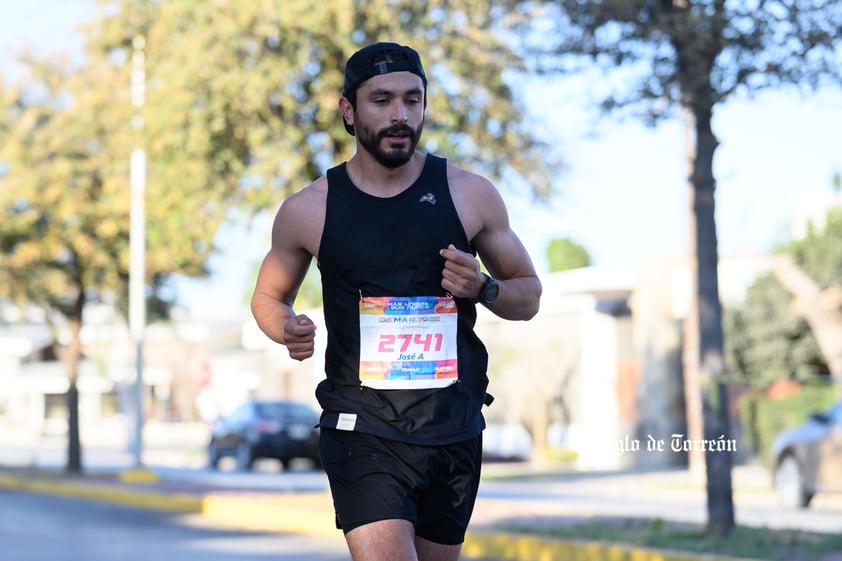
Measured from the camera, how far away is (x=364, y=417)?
14.7 ft

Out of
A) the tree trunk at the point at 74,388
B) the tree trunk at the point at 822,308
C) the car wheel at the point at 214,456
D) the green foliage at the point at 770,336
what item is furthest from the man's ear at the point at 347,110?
the green foliage at the point at 770,336

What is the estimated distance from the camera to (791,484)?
687 inches

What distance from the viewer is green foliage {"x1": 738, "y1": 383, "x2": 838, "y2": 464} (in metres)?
23.2

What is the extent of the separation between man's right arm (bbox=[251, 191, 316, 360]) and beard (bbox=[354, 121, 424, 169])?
0.99 feet

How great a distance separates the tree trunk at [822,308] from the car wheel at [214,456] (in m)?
12.3

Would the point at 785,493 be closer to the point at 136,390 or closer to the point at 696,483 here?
the point at 696,483

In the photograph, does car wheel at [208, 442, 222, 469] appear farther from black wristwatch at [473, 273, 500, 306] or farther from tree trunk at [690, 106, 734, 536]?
black wristwatch at [473, 273, 500, 306]

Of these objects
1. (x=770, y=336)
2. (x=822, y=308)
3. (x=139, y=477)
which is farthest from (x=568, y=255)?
(x=139, y=477)

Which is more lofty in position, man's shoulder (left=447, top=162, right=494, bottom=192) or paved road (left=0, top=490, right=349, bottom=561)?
man's shoulder (left=447, top=162, right=494, bottom=192)

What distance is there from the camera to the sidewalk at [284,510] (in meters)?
11.6

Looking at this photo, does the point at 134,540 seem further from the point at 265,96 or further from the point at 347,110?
the point at 347,110

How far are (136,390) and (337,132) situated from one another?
26.2ft

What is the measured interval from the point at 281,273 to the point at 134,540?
1014 centimetres

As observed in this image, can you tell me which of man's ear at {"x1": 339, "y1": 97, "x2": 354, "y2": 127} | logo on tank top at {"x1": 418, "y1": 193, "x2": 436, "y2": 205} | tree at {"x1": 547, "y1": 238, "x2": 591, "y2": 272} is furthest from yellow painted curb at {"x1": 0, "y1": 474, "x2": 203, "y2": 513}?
tree at {"x1": 547, "y1": 238, "x2": 591, "y2": 272}
